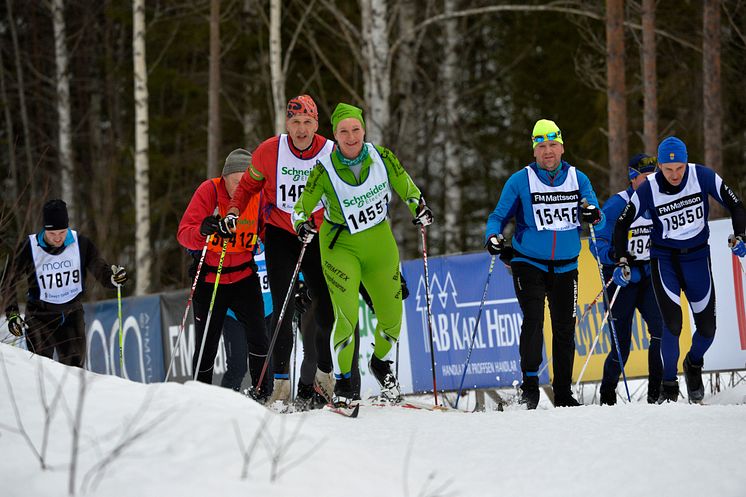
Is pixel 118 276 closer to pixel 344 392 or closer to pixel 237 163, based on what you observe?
pixel 237 163

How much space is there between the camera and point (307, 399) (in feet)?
23.4

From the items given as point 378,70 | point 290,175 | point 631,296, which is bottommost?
point 631,296

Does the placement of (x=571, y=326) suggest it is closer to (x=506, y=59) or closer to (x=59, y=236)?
(x=59, y=236)

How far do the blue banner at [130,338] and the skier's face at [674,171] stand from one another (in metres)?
7.99

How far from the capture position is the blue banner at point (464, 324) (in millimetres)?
10531

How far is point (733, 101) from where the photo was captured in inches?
819

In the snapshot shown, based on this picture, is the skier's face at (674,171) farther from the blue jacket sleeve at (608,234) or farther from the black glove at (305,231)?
the black glove at (305,231)

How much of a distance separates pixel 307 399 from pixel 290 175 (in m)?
1.52

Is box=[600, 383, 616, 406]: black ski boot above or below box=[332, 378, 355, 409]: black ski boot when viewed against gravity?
below

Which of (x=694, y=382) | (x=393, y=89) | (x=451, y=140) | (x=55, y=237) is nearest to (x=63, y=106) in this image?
(x=393, y=89)

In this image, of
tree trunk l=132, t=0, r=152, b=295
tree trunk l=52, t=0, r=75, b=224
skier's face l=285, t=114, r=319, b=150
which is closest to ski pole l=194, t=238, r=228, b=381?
skier's face l=285, t=114, r=319, b=150

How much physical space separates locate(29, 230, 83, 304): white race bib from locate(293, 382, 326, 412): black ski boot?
292cm

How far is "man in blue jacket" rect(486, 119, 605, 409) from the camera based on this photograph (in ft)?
23.6

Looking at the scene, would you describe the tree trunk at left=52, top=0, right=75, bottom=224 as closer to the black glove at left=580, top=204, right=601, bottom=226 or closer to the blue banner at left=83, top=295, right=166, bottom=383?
the blue banner at left=83, top=295, right=166, bottom=383
